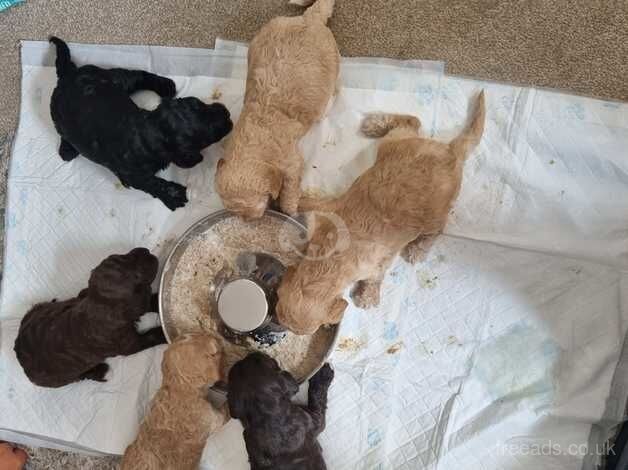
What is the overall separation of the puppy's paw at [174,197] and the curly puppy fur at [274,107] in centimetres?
38

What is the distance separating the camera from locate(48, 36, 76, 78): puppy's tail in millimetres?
2188

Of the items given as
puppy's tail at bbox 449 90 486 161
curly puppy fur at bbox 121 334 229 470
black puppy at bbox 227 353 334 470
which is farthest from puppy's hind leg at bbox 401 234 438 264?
curly puppy fur at bbox 121 334 229 470

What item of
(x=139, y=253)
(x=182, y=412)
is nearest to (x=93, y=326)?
(x=139, y=253)

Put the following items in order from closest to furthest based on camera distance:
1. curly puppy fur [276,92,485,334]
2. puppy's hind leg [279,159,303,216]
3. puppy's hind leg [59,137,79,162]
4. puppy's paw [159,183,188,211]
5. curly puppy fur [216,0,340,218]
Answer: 1. curly puppy fur [276,92,485,334]
2. curly puppy fur [216,0,340,218]
3. puppy's hind leg [279,159,303,216]
4. puppy's paw [159,183,188,211]
5. puppy's hind leg [59,137,79,162]

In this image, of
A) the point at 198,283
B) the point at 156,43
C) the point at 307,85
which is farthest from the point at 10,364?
the point at 307,85

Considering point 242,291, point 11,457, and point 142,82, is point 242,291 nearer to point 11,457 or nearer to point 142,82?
point 142,82

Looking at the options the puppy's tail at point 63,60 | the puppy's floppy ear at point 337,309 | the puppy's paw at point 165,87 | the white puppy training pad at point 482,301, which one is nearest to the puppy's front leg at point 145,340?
the white puppy training pad at point 482,301

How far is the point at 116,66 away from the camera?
233 cm

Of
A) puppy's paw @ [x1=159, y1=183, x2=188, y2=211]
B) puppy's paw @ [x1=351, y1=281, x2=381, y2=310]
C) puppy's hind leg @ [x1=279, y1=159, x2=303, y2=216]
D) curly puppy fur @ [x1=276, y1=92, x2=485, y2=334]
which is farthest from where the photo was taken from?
puppy's paw @ [x1=159, y1=183, x2=188, y2=211]

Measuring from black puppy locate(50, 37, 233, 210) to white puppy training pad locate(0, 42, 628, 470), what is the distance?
5.9 inches

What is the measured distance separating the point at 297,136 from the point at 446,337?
938 millimetres

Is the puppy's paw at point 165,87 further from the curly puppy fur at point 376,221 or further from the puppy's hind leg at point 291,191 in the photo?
the curly puppy fur at point 376,221

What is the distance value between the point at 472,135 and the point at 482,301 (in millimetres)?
622

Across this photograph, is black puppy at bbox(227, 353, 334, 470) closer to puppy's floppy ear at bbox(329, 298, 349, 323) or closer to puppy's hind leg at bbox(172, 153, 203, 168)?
puppy's floppy ear at bbox(329, 298, 349, 323)
